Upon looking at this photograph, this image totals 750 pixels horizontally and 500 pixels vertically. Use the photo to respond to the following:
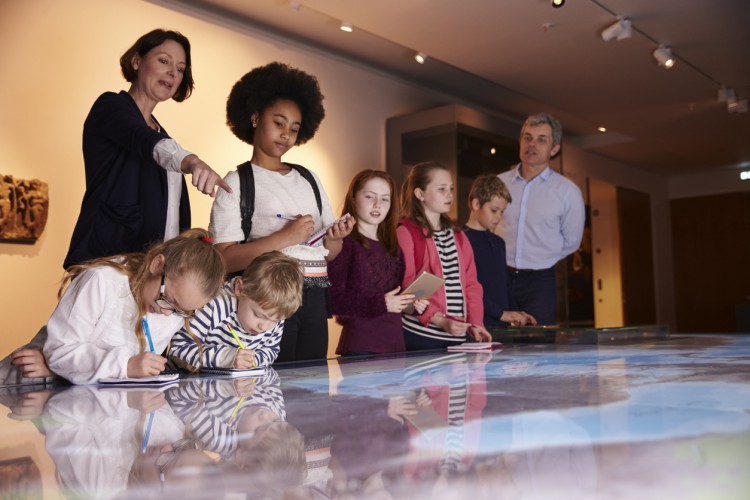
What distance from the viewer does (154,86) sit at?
76.8 inches

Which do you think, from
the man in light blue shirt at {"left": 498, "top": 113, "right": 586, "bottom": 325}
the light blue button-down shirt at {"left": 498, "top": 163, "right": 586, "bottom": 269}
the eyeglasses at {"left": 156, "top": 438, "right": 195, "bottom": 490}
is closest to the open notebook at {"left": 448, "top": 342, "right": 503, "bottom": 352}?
the man in light blue shirt at {"left": 498, "top": 113, "right": 586, "bottom": 325}

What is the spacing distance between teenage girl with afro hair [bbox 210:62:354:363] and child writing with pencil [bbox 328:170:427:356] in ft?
0.34

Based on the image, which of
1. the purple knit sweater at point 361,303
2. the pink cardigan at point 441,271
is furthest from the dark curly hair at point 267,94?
the pink cardigan at point 441,271

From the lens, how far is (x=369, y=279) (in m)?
2.28

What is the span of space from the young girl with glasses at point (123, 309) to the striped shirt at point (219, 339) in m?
0.06

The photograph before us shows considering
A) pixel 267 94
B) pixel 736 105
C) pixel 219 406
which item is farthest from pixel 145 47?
pixel 736 105

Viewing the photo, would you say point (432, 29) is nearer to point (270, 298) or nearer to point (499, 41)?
point (499, 41)

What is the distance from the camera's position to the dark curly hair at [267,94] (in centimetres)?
220

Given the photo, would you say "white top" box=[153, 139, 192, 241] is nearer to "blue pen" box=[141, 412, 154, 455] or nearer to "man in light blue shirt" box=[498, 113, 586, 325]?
"blue pen" box=[141, 412, 154, 455]

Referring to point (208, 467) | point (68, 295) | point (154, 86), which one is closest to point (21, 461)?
point (208, 467)

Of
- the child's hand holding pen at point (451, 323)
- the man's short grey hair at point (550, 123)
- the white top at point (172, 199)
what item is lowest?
the child's hand holding pen at point (451, 323)

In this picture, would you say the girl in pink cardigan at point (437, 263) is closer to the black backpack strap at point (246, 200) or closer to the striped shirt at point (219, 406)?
the black backpack strap at point (246, 200)

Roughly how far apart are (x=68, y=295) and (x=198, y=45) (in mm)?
3064

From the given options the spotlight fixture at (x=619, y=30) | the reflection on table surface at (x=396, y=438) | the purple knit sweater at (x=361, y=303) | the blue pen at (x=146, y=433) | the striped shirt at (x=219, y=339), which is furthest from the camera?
the spotlight fixture at (x=619, y=30)
